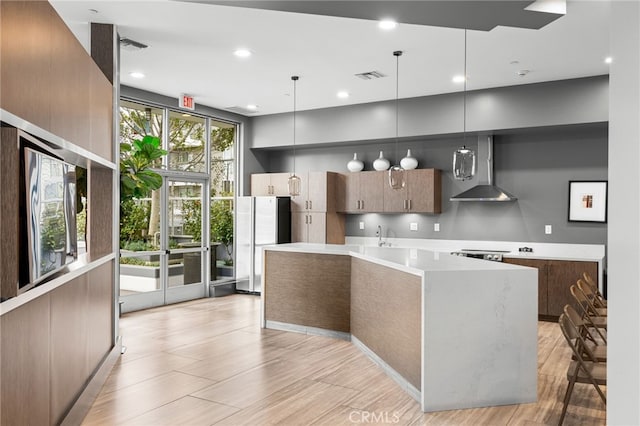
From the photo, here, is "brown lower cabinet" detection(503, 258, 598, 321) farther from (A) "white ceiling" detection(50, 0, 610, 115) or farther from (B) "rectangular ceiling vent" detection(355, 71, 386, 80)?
(B) "rectangular ceiling vent" detection(355, 71, 386, 80)

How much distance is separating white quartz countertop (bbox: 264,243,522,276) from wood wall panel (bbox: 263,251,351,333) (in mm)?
93

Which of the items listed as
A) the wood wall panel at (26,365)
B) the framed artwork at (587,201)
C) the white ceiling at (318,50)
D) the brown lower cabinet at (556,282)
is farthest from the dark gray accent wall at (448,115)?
the wood wall panel at (26,365)

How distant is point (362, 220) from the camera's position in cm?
855

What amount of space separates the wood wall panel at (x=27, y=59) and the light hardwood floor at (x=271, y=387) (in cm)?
205

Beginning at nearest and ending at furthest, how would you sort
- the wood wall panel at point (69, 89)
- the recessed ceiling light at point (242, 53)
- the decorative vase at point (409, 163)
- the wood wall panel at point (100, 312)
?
the wood wall panel at point (69, 89)
the wood wall panel at point (100, 312)
the recessed ceiling light at point (242, 53)
the decorative vase at point (409, 163)

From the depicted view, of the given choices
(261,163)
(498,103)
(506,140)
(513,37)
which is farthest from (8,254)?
(261,163)

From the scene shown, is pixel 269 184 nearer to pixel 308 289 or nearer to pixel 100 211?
pixel 308 289

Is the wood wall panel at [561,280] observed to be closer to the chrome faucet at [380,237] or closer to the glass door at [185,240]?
the chrome faucet at [380,237]

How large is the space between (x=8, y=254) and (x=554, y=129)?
6.36 metres

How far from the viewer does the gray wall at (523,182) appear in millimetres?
6730

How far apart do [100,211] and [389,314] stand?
2595mm

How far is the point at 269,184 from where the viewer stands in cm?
880

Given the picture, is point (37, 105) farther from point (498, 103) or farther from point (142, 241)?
point (498, 103)

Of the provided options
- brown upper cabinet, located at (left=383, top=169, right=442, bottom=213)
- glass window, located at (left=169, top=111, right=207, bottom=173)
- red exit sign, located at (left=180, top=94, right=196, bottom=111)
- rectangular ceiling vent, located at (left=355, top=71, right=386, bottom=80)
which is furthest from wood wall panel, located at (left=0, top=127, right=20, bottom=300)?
brown upper cabinet, located at (left=383, top=169, right=442, bottom=213)
